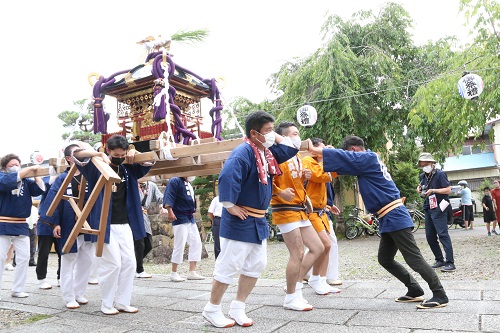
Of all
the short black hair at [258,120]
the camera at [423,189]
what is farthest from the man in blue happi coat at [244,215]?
the camera at [423,189]

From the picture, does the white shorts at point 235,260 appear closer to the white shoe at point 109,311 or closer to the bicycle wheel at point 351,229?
the white shoe at point 109,311

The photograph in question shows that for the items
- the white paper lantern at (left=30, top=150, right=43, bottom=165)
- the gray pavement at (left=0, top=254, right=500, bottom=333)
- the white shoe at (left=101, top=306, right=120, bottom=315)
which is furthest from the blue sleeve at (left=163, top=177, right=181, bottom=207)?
the white shoe at (left=101, top=306, right=120, bottom=315)

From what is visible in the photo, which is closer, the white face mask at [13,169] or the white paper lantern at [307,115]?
the white face mask at [13,169]

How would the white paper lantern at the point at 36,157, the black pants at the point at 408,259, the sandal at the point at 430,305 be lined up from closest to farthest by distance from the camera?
the sandal at the point at 430,305
the black pants at the point at 408,259
the white paper lantern at the point at 36,157

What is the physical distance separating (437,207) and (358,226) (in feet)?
30.6

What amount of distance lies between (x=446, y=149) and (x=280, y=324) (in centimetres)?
1179

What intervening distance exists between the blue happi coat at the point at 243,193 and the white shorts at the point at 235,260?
0.07 m

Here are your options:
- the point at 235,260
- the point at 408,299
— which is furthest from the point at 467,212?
the point at 235,260

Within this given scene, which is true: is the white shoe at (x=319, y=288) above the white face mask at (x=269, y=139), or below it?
below

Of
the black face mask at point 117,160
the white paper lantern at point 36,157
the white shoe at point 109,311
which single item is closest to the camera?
the white shoe at point 109,311

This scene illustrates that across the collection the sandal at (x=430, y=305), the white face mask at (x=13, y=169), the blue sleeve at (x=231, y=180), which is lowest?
the sandal at (x=430, y=305)

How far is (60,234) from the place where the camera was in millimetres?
5828

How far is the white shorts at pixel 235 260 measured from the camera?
147 inches

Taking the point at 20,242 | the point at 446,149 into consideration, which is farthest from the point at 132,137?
the point at 446,149
